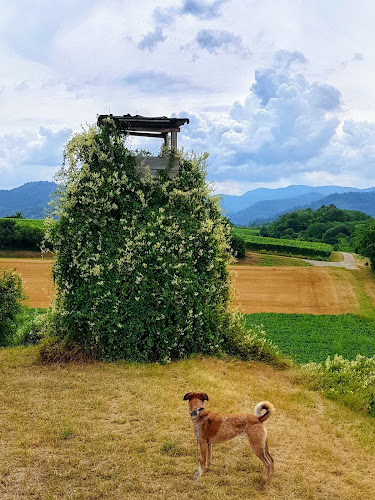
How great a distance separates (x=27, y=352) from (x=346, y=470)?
37.5 ft

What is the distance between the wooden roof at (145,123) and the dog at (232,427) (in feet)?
35.7

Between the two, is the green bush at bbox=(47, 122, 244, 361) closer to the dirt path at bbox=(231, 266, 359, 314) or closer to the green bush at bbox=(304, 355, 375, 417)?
the green bush at bbox=(304, 355, 375, 417)

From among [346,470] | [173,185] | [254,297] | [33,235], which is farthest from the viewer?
[33,235]

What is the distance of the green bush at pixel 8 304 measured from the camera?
18688mm

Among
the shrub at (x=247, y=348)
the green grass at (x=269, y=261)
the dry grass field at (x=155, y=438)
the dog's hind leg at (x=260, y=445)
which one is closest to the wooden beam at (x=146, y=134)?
the shrub at (x=247, y=348)

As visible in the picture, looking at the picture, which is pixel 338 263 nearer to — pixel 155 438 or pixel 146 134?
pixel 146 134

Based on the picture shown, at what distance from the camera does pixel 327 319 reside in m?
31.4

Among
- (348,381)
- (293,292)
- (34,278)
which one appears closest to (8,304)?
(348,381)

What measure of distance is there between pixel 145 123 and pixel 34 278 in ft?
99.3

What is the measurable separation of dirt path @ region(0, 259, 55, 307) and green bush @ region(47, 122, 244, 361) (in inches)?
616

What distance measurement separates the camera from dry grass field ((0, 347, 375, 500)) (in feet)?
26.0

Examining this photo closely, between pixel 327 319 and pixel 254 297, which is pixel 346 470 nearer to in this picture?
pixel 327 319

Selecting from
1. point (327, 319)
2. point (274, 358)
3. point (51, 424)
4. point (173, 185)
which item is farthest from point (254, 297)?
point (51, 424)

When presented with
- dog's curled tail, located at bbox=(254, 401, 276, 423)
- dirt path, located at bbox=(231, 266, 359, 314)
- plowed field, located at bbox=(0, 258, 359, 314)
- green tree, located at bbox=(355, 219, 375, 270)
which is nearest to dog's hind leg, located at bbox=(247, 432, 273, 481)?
dog's curled tail, located at bbox=(254, 401, 276, 423)
